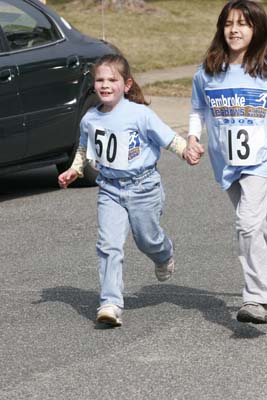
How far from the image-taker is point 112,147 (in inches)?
255

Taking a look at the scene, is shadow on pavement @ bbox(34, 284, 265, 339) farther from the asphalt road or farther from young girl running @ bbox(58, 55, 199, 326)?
young girl running @ bbox(58, 55, 199, 326)

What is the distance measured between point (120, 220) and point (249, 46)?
1.07 m

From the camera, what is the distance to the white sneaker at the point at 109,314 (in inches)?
249

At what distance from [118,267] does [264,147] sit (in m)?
0.93

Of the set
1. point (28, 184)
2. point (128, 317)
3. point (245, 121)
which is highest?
point (245, 121)

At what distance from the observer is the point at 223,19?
20.9 feet

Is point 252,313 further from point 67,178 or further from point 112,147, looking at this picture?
point 67,178

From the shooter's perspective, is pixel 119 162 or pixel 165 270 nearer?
pixel 119 162

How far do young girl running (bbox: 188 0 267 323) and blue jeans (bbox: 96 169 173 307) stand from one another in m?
0.38

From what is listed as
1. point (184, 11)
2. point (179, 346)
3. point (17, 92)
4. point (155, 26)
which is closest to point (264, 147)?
point (179, 346)

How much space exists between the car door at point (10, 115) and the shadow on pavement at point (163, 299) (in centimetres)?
271

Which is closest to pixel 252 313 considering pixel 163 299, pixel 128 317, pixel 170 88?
pixel 128 317

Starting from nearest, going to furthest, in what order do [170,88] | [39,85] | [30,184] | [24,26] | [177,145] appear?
[177,145] → [39,85] → [24,26] → [30,184] → [170,88]

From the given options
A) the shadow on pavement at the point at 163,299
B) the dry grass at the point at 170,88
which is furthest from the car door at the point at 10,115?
the dry grass at the point at 170,88
